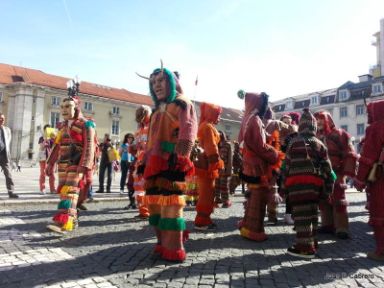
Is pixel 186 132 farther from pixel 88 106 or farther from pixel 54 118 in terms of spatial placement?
pixel 88 106

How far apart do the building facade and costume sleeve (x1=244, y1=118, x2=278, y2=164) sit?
42.9 metres

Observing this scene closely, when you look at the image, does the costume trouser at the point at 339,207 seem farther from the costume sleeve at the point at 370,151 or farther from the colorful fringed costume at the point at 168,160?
the colorful fringed costume at the point at 168,160

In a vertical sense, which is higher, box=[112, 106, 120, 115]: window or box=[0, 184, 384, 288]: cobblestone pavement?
box=[112, 106, 120, 115]: window

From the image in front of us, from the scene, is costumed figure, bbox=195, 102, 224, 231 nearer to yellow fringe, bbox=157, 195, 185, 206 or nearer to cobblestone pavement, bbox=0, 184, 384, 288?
cobblestone pavement, bbox=0, 184, 384, 288

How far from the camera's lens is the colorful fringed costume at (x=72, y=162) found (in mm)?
5379

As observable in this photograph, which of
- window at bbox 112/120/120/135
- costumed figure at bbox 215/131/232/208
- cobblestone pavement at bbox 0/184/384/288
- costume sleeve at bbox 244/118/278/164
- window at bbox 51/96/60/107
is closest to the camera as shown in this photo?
cobblestone pavement at bbox 0/184/384/288

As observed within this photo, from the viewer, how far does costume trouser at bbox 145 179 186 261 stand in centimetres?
396

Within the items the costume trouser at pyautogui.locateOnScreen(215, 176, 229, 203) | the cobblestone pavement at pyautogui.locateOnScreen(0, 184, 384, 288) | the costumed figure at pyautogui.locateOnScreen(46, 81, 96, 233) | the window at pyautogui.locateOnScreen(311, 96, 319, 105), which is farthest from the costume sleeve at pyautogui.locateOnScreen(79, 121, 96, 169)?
the window at pyautogui.locateOnScreen(311, 96, 319, 105)

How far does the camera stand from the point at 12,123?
47969mm

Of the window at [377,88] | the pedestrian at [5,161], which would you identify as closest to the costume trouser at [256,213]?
the pedestrian at [5,161]

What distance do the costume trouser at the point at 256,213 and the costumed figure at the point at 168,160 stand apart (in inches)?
54.5

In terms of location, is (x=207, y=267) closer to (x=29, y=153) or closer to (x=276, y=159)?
(x=276, y=159)

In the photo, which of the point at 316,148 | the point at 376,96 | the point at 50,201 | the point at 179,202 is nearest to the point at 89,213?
the point at 50,201

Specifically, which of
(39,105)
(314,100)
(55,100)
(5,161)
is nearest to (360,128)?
(314,100)
